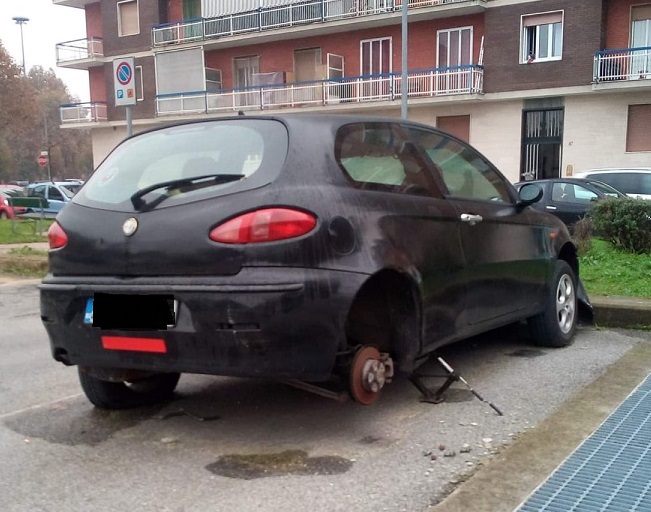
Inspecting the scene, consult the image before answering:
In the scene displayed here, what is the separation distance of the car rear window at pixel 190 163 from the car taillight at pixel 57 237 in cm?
19

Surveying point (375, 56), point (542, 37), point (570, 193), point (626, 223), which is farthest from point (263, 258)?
point (375, 56)

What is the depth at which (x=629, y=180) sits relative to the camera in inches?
623

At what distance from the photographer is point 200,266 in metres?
3.27

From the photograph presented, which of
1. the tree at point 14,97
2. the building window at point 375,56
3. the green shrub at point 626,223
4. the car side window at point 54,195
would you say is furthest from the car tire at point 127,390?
the tree at point 14,97

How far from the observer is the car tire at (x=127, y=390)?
4.14 metres

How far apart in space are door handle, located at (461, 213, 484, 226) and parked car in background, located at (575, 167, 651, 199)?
40.9 feet

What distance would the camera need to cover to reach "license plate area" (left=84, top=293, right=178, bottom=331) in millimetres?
3324

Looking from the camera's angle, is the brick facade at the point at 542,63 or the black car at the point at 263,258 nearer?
the black car at the point at 263,258

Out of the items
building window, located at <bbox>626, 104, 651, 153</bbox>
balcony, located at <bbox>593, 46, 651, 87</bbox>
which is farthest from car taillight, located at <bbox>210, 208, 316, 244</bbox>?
building window, located at <bbox>626, 104, 651, 153</bbox>

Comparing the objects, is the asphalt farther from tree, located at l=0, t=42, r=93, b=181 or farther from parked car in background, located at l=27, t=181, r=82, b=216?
tree, located at l=0, t=42, r=93, b=181

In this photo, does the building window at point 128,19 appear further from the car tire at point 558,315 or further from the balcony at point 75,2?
the car tire at point 558,315

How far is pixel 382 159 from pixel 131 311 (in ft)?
5.30

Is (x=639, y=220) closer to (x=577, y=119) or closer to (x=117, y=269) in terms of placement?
(x=117, y=269)

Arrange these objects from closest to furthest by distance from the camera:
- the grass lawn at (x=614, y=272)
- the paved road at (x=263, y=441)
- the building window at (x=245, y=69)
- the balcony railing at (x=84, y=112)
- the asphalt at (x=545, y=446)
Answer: the asphalt at (x=545, y=446) → the paved road at (x=263, y=441) → the grass lawn at (x=614, y=272) → the building window at (x=245, y=69) → the balcony railing at (x=84, y=112)
